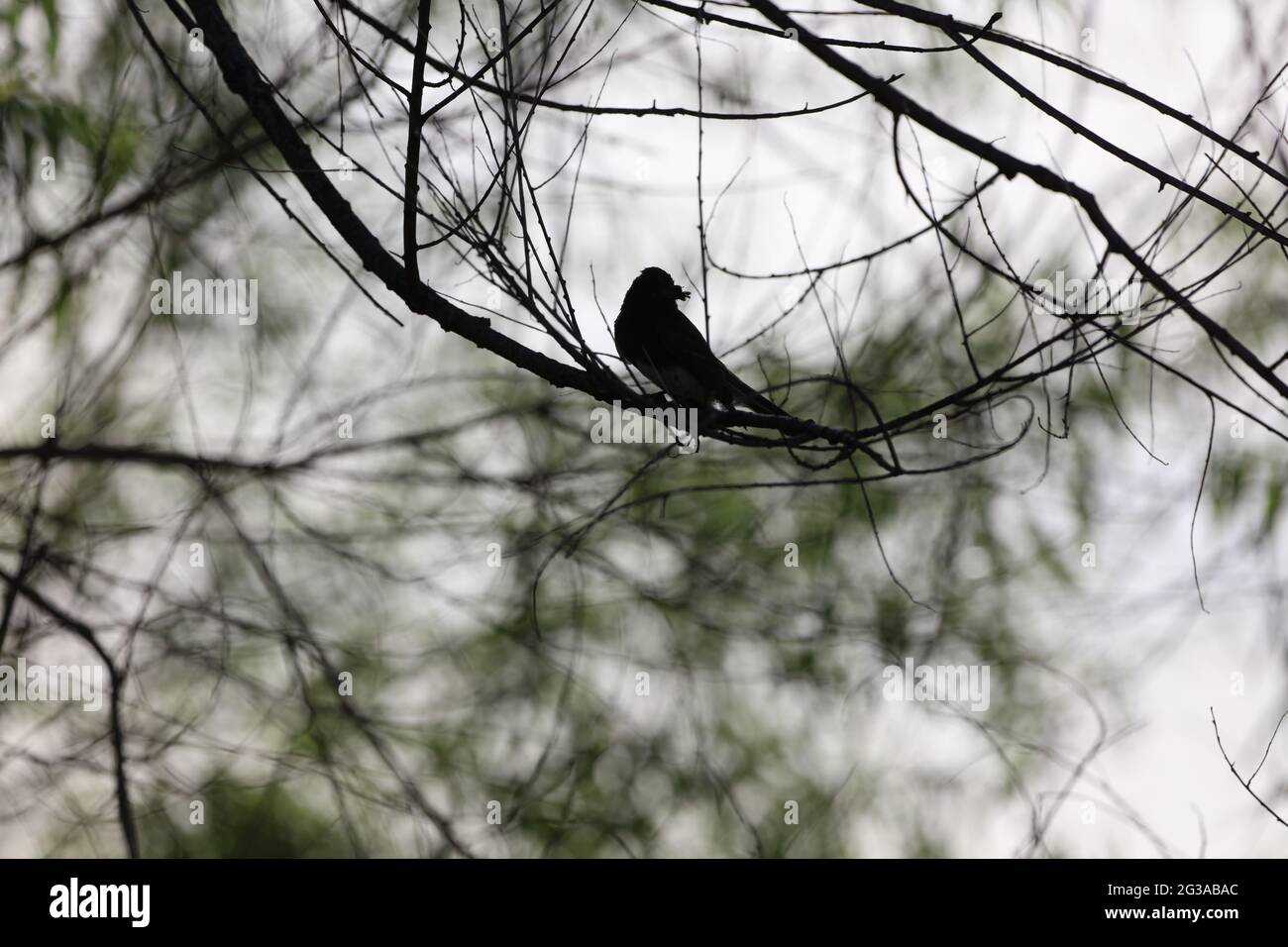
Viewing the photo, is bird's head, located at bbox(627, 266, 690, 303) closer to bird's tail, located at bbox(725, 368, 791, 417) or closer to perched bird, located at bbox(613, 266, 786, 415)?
perched bird, located at bbox(613, 266, 786, 415)

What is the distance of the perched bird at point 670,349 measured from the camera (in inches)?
145

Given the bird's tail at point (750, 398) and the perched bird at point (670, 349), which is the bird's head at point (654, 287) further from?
the bird's tail at point (750, 398)

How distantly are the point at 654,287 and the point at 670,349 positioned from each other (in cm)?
54

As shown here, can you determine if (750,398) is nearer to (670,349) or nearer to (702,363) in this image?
(702,363)

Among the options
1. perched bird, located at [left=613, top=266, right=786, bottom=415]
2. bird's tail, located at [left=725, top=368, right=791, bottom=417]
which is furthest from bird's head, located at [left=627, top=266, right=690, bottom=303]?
bird's tail, located at [left=725, top=368, right=791, bottom=417]

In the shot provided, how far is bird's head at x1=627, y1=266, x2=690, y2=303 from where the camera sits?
441 centimetres

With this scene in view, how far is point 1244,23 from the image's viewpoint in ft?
8.43

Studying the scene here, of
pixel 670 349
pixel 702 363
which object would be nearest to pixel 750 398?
pixel 702 363

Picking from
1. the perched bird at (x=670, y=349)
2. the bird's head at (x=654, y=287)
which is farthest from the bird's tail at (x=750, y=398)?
the bird's head at (x=654, y=287)

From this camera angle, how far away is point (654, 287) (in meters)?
4.47

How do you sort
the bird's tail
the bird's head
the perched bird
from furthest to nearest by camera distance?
the bird's head → the perched bird → the bird's tail
